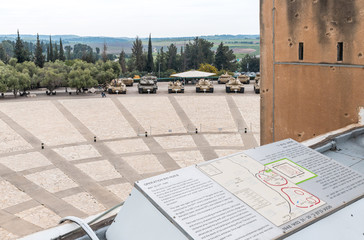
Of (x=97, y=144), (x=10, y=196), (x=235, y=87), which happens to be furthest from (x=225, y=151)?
(x=235, y=87)

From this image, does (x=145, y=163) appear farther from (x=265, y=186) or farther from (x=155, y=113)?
(x=265, y=186)

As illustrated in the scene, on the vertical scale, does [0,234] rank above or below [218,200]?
below

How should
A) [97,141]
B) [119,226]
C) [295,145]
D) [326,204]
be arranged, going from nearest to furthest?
[119,226]
[326,204]
[295,145]
[97,141]

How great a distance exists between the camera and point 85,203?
38.0ft

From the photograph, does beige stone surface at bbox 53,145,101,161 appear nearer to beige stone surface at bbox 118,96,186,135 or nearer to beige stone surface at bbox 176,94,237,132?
beige stone surface at bbox 118,96,186,135

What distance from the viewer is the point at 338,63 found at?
650cm

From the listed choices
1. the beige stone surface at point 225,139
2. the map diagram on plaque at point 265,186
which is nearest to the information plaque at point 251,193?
the map diagram on plaque at point 265,186

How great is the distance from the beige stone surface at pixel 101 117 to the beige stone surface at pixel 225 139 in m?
4.31

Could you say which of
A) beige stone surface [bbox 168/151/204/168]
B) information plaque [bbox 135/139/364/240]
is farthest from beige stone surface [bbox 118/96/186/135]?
information plaque [bbox 135/139/364/240]

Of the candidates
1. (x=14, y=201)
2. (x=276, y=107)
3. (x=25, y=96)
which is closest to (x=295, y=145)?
(x=276, y=107)

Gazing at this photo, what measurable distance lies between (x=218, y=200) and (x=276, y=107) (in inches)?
225

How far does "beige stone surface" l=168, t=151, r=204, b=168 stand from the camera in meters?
15.3

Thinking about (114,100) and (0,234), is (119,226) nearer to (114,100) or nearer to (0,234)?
(0,234)

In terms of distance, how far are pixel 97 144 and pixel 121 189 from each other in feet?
19.0
